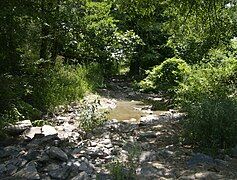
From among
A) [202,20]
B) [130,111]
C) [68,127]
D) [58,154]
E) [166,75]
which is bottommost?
[130,111]

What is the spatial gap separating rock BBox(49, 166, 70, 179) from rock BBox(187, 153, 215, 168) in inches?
76.5

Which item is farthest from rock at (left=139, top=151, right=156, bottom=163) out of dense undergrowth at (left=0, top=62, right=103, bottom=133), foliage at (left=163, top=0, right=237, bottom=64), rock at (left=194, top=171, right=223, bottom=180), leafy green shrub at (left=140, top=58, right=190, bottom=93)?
leafy green shrub at (left=140, top=58, right=190, bottom=93)

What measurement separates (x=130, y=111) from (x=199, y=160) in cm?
622

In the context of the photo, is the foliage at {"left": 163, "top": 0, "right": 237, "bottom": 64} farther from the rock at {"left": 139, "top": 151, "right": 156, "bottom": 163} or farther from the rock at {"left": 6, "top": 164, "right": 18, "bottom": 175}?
the rock at {"left": 6, "top": 164, "right": 18, "bottom": 175}

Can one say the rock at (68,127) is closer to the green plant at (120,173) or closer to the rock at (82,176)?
the rock at (82,176)

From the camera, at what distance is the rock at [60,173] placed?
5.80 metres

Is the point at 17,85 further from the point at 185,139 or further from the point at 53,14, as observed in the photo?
the point at 185,139

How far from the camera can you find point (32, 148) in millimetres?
6910

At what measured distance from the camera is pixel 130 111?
12.7 m

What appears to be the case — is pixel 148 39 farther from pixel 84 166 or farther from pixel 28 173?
pixel 28 173

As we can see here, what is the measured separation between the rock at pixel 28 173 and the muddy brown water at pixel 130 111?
545 centimetres

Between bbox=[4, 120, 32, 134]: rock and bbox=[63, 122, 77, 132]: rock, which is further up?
bbox=[4, 120, 32, 134]: rock

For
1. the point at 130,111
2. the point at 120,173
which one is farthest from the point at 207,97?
the point at 120,173

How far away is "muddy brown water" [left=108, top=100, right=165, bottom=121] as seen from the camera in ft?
38.1
